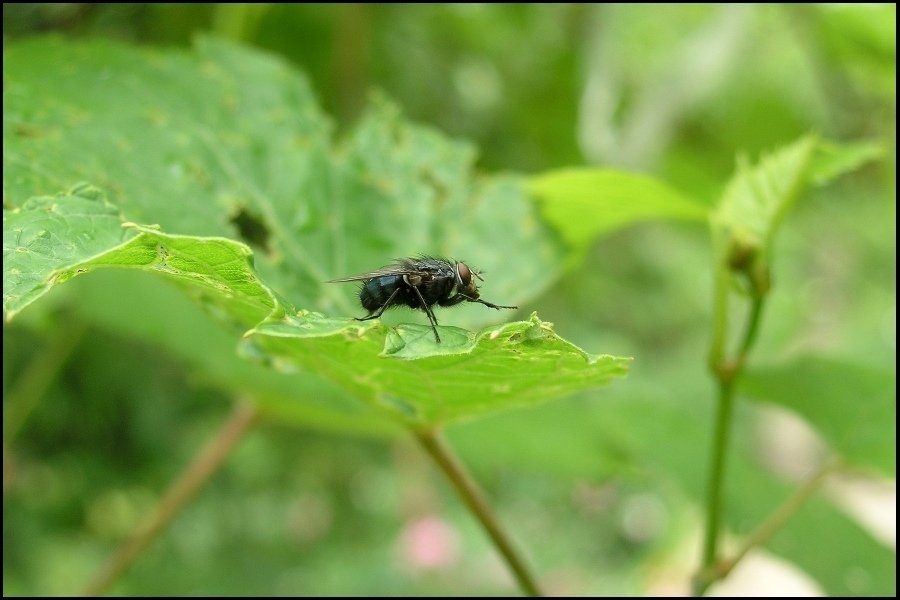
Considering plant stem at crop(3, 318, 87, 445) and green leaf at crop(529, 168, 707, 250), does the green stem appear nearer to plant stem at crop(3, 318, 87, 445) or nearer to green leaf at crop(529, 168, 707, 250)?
green leaf at crop(529, 168, 707, 250)

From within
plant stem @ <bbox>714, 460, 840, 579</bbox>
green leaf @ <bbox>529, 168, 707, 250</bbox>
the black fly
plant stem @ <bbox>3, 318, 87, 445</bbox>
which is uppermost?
green leaf @ <bbox>529, 168, 707, 250</bbox>

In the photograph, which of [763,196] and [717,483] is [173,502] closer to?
[717,483]

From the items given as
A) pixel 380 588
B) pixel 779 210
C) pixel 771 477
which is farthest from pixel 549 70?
pixel 380 588

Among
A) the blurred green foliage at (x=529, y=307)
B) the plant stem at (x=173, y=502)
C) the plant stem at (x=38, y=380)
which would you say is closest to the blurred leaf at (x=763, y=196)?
the blurred green foliage at (x=529, y=307)

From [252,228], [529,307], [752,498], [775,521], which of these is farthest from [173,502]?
[529,307]

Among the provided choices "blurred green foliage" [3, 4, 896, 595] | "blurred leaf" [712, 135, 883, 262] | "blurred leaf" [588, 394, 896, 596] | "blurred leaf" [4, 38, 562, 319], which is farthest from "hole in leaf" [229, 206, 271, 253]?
"blurred leaf" [588, 394, 896, 596]
